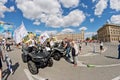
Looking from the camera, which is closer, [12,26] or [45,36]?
[45,36]

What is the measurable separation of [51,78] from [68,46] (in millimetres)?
6307

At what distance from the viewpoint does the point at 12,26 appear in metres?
34.8

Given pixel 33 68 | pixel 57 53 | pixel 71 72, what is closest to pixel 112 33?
pixel 57 53

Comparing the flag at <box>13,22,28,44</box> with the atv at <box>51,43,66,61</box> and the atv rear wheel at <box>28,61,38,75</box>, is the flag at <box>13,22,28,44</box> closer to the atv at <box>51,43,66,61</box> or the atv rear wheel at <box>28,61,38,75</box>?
the atv rear wheel at <box>28,61,38,75</box>

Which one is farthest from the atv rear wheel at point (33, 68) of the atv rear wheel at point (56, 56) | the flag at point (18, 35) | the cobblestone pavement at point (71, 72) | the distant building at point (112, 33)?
the distant building at point (112, 33)

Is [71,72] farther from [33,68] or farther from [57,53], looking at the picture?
[57,53]

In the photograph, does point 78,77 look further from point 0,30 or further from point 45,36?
point 0,30

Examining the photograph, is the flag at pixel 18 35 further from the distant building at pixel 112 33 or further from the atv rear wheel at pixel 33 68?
the distant building at pixel 112 33

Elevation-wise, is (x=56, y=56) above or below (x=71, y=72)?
above

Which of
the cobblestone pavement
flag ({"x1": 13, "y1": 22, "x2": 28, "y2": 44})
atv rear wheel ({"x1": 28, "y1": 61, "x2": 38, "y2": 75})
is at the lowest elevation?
the cobblestone pavement

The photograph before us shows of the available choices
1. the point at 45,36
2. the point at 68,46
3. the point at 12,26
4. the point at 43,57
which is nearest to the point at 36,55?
the point at 43,57

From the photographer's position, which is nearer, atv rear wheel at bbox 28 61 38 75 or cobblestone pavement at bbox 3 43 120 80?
cobblestone pavement at bbox 3 43 120 80

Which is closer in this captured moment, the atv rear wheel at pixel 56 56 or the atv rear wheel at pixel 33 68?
the atv rear wheel at pixel 33 68

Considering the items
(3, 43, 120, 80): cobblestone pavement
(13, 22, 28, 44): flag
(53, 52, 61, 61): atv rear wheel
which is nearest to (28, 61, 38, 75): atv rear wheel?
(3, 43, 120, 80): cobblestone pavement
